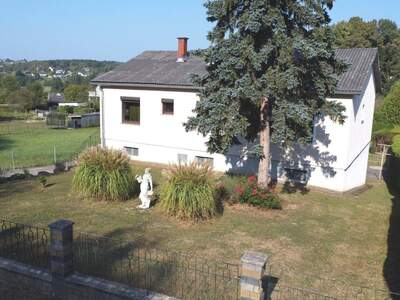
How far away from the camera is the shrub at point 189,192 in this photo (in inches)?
396

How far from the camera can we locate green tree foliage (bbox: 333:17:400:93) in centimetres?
4194

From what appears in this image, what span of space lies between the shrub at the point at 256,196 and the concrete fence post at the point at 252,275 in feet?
20.1

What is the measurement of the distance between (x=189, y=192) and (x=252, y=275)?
16.1ft

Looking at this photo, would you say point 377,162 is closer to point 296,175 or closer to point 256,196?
point 296,175

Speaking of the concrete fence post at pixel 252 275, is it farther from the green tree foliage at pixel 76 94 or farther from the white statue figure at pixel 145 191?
the green tree foliage at pixel 76 94

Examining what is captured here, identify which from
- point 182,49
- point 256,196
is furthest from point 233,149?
point 182,49

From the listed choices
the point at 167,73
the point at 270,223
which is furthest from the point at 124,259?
the point at 167,73

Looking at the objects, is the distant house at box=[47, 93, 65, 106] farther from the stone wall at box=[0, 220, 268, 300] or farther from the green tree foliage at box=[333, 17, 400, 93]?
the stone wall at box=[0, 220, 268, 300]

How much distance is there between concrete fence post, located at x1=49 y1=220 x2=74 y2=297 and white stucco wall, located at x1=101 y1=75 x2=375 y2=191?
1011 centimetres

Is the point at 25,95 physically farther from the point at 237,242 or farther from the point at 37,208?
the point at 237,242

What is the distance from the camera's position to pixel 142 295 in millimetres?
5977

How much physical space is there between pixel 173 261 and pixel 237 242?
2023mm

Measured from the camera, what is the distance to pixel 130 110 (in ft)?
60.2

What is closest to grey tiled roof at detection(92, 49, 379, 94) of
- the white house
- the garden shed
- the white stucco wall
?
the white house
